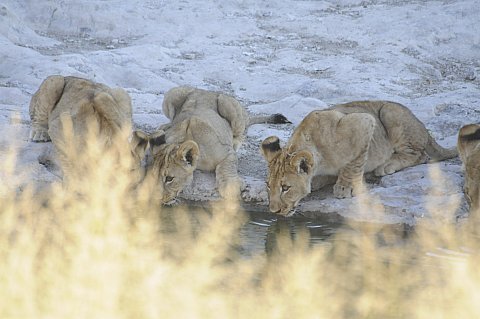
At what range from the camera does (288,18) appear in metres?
13.8

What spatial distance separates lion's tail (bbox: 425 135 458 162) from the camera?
7.68m

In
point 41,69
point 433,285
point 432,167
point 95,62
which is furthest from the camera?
point 95,62

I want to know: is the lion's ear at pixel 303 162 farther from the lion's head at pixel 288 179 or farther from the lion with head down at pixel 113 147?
the lion with head down at pixel 113 147

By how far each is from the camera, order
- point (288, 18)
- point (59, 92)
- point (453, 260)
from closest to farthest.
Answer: point (453, 260), point (59, 92), point (288, 18)

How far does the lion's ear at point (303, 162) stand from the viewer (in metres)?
6.76

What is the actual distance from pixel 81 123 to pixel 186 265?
94.0 inches

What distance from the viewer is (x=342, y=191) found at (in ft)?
23.2

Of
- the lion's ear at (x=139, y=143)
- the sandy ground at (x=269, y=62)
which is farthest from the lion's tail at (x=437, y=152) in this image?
the lion's ear at (x=139, y=143)

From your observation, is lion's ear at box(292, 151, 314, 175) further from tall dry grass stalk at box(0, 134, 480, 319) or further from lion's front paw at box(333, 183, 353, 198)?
tall dry grass stalk at box(0, 134, 480, 319)

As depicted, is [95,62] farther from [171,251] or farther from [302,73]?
[171,251]

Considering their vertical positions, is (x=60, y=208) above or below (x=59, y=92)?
below

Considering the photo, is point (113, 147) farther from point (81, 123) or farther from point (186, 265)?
point (186, 265)

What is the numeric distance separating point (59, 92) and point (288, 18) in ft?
20.5

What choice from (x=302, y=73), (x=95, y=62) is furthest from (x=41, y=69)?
(x=302, y=73)
